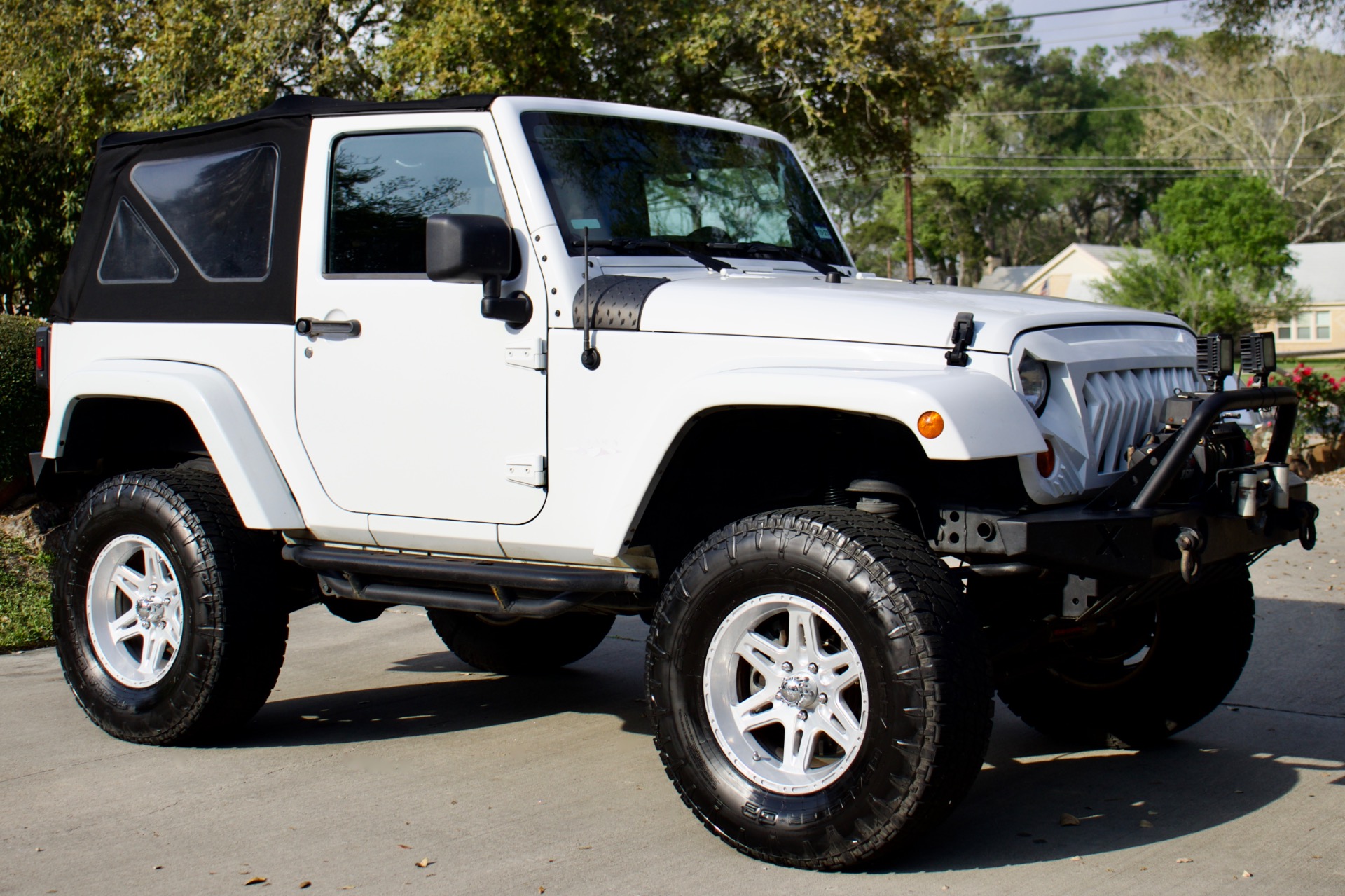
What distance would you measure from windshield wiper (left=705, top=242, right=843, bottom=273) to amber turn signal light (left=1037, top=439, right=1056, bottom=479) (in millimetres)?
1293

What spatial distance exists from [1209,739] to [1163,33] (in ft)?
292

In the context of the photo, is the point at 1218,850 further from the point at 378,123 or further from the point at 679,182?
the point at 378,123

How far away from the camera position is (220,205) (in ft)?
17.0

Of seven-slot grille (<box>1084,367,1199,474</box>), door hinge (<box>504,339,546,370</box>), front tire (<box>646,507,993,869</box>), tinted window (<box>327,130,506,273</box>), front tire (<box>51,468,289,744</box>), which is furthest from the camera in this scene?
front tire (<box>51,468,289,744</box>)

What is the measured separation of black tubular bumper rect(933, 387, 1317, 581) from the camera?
11.9 ft

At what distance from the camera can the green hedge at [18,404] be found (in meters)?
8.46

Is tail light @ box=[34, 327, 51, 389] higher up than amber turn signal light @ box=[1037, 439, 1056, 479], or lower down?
higher up

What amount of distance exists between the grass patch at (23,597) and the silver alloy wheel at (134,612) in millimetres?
1722

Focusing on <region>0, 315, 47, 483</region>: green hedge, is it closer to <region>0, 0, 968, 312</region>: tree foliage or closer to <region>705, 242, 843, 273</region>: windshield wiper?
<region>705, 242, 843, 273</region>: windshield wiper

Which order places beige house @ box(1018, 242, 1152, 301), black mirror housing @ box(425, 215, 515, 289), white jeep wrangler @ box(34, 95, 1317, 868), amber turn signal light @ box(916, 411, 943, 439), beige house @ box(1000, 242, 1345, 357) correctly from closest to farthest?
amber turn signal light @ box(916, 411, 943, 439) → white jeep wrangler @ box(34, 95, 1317, 868) → black mirror housing @ box(425, 215, 515, 289) → beige house @ box(1000, 242, 1345, 357) → beige house @ box(1018, 242, 1152, 301)

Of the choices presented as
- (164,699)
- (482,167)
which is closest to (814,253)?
(482,167)

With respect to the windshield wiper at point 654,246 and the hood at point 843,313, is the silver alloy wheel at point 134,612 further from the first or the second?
the hood at point 843,313

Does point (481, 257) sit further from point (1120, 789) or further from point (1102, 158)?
point (1102, 158)

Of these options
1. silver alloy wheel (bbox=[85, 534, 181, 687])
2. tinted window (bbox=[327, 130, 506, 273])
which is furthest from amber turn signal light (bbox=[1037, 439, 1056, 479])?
silver alloy wheel (bbox=[85, 534, 181, 687])
